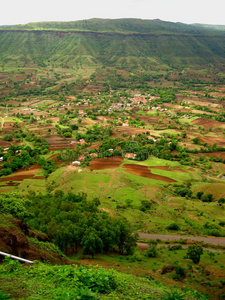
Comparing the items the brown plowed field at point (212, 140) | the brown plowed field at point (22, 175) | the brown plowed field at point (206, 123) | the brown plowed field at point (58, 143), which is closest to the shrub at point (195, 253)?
the brown plowed field at point (22, 175)

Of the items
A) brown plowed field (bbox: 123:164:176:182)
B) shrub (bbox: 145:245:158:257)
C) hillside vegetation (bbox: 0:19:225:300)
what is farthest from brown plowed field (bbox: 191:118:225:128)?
shrub (bbox: 145:245:158:257)

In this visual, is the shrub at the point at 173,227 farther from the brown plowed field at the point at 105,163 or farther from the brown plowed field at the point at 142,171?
the brown plowed field at the point at 105,163

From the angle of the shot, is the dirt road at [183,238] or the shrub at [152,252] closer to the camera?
the shrub at [152,252]

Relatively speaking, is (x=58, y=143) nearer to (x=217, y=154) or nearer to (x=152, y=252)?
(x=217, y=154)

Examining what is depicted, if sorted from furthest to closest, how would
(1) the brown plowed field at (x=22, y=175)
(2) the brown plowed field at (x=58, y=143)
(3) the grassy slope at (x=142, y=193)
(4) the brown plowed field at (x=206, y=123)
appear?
(4) the brown plowed field at (x=206, y=123), (2) the brown plowed field at (x=58, y=143), (1) the brown plowed field at (x=22, y=175), (3) the grassy slope at (x=142, y=193)

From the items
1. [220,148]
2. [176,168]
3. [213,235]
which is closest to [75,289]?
[213,235]

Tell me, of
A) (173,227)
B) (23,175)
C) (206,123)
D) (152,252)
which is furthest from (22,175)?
(206,123)

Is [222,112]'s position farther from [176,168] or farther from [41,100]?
[41,100]

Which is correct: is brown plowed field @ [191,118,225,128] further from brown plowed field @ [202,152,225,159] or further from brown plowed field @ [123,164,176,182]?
brown plowed field @ [123,164,176,182]
